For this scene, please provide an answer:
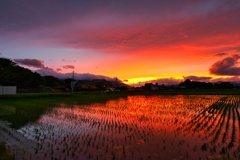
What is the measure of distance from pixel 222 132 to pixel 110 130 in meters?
5.90

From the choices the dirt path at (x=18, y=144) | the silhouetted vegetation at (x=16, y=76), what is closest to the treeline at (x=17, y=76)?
the silhouetted vegetation at (x=16, y=76)

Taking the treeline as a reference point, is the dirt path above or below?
below

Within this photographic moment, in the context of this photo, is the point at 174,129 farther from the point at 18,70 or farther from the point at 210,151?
the point at 18,70

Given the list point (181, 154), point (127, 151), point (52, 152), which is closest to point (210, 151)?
point (181, 154)

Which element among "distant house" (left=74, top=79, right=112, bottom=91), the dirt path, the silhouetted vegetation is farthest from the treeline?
the dirt path

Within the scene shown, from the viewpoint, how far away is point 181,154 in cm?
842

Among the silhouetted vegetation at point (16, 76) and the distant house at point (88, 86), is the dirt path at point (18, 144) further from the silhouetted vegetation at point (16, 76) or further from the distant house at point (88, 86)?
the distant house at point (88, 86)

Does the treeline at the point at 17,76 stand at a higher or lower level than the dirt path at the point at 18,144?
higher

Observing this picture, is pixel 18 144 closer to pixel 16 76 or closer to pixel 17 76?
pixel 16 76

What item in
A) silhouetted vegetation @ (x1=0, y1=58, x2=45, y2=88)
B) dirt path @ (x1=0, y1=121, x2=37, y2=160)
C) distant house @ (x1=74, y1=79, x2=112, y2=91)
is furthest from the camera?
distant house @ (x1=74, y1=79, x2=112, y2=91)

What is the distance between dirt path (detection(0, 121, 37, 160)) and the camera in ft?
28.2

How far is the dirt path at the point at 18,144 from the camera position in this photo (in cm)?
858

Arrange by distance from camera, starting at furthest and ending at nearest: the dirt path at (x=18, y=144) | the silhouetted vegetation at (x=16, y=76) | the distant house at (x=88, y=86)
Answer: the distant house at (x=88, y=86), the silhouetted vegetation at (x=16, y=76), the dirt path at (x=18, y=144)

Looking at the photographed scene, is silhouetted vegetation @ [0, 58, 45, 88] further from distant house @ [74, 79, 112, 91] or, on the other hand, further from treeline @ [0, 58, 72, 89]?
distant house @ [74, 79, 112, 91]
